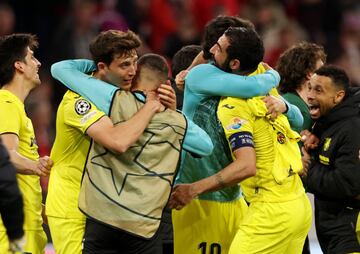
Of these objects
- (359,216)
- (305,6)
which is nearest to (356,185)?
(359,216)

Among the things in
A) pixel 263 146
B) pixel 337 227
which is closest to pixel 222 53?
pixel 263 146

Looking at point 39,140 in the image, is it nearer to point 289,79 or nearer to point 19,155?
point 289,79

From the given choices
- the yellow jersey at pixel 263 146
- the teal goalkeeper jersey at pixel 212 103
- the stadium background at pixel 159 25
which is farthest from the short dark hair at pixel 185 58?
the stadium background at pixel 159 25

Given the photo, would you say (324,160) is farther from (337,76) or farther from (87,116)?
(87,116)

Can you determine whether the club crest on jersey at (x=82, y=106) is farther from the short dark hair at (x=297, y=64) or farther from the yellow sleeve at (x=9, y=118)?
the short dark hair at (x=297, y=64)

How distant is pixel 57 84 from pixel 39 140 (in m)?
1.09

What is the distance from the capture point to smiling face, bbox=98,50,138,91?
21.2ft

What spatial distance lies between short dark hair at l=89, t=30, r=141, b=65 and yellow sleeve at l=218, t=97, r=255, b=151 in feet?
2.22

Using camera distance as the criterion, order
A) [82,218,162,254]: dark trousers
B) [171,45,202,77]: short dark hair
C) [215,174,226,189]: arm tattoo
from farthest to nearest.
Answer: [171,45,202,77]: short dark hair → [215,174,226,189]: arm tattoo → [82,218,162,254]: dark trousers

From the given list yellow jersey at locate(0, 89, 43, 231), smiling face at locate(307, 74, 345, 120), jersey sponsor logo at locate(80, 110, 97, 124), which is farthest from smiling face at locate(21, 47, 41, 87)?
smiling face at locate(307, 74, 345, 120)

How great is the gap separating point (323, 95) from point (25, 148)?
81.5 inches

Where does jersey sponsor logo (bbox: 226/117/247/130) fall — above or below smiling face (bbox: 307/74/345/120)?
above

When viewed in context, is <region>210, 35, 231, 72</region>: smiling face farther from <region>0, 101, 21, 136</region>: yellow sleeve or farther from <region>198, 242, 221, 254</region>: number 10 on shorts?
<region>0, 101, 21, 136</region>: yellow sleeve

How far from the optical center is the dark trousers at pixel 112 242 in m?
6.16
